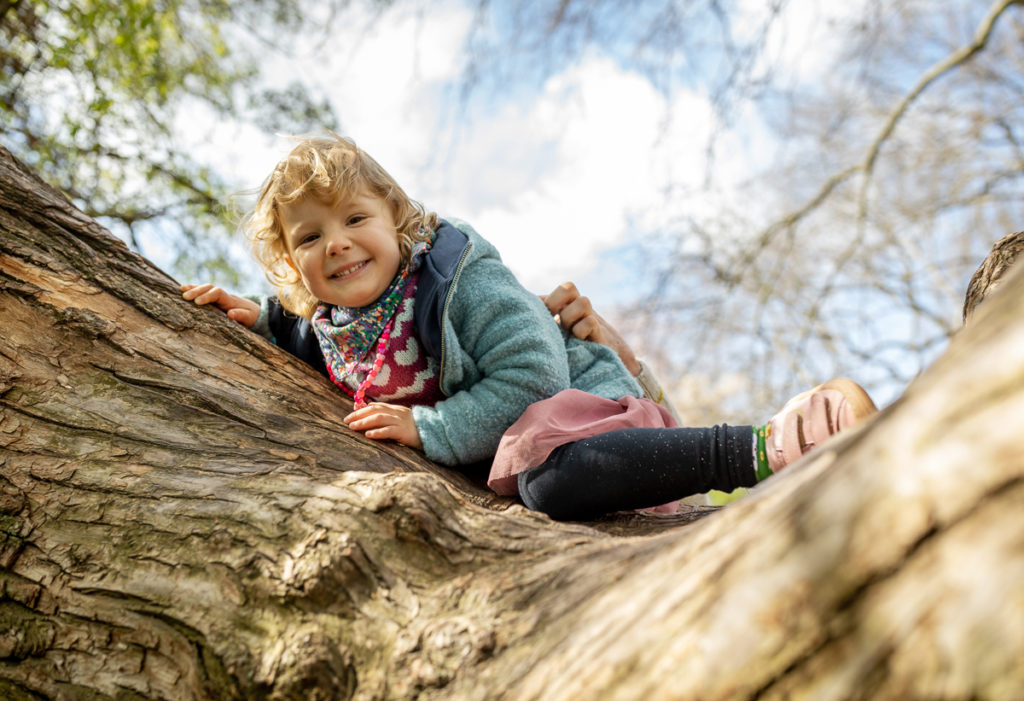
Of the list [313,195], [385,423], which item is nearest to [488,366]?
[385,423]

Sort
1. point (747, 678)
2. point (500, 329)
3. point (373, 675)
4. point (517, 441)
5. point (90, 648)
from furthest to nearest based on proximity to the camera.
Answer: point (500, 329) → point (517, 441) → point (90, 648) → point (373, 675) → point (747, 678)

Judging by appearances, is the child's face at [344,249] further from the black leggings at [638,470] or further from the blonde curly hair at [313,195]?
the black leggings at [638,470]

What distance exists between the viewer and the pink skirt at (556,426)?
184 centimetres

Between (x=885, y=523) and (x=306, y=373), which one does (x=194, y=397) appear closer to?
(x=306, y=373)

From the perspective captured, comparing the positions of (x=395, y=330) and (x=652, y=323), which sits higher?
(x=652, y=323)

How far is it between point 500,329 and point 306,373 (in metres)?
0.58

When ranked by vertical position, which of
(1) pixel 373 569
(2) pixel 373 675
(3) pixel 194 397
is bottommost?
(2) pixel 373 675

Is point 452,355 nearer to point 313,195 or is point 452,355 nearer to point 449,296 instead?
point 449,296

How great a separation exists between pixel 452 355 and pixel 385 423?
0.29 meters

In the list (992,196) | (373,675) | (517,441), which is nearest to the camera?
(373,675)

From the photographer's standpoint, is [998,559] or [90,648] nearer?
[998,559]

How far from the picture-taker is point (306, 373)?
2.11 metres

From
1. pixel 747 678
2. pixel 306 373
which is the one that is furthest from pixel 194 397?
A: pixel 747 678

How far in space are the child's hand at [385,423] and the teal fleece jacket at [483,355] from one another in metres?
0.03
